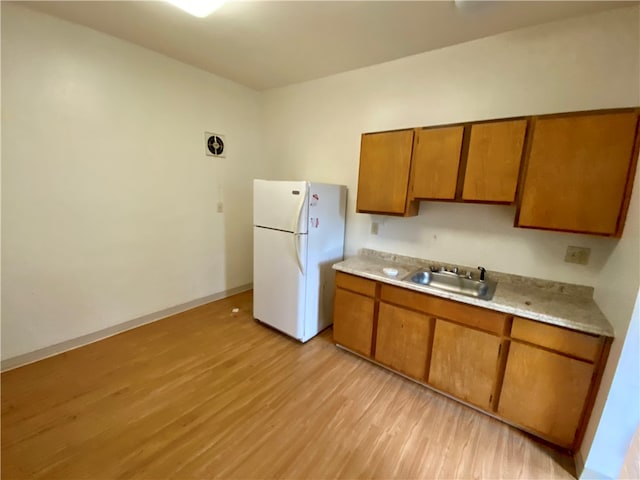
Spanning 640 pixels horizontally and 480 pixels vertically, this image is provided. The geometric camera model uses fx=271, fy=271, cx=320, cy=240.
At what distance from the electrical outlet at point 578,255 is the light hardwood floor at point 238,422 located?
1.21 meters

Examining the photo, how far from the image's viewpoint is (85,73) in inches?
87.4

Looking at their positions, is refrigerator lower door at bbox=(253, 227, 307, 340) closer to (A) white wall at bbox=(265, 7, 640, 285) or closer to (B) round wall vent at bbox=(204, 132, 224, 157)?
(A) white wall at bbox=(265, 7, 640, 285)

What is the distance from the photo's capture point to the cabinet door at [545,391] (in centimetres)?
154

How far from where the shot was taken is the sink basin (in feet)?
6.94

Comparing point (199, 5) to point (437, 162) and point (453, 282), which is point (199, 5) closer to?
point (437, 162)

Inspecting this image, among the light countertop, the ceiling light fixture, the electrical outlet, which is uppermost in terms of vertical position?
the ceiling light fixture

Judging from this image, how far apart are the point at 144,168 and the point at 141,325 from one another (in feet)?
5.29

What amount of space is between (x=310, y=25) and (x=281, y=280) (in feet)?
6.96

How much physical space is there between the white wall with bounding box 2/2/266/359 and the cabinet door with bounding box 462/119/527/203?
2.69m

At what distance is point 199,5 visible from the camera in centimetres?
173

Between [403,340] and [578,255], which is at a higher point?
[578,255]

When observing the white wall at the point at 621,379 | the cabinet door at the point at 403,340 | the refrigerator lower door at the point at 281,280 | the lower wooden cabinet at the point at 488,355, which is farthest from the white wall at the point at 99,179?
the white wall at the point at 621,379

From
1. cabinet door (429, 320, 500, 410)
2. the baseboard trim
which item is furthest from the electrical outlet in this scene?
the baseboard trim

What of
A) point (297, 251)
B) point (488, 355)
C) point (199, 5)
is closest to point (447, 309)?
point (488, 355)
